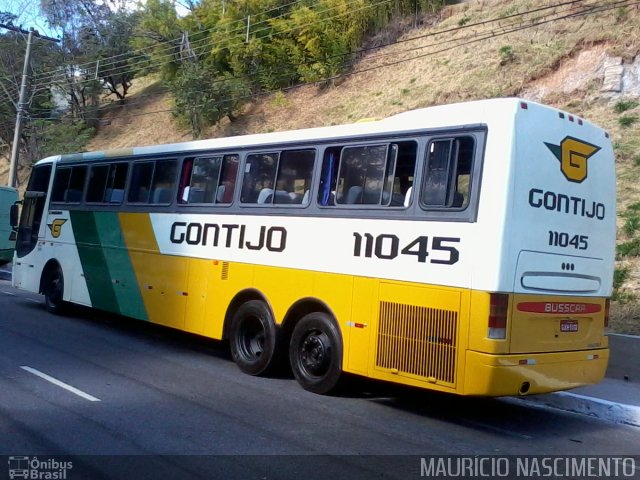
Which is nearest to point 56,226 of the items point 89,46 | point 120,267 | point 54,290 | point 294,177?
point 54,290

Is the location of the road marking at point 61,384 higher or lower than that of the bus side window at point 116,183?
lower

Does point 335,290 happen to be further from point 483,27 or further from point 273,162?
point 483,27

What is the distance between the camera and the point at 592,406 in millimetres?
8492

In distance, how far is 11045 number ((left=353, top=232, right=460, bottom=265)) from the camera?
A: 7.21 metres

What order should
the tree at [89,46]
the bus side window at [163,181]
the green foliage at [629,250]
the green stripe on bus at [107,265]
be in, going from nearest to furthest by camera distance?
the bus side window at [163,181], the green stripe on bus at [107,265], the green foliage at [629,250], the tree at [89,46]

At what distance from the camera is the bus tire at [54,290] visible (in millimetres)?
14203

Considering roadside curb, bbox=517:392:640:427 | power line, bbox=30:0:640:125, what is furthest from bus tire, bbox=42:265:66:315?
power line, bbox=30:0:640:125

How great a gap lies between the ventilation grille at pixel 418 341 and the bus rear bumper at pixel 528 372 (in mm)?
272

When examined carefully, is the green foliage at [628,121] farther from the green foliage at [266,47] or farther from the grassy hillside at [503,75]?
the green foliage at [266,47]

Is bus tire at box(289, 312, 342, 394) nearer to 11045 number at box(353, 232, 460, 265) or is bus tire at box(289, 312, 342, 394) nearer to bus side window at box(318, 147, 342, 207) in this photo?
11045 number at box(353, 232, 460, 265)

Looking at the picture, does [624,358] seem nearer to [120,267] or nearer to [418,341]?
[418,341]

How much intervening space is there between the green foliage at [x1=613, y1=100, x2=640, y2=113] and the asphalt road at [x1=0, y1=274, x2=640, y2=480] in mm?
12400

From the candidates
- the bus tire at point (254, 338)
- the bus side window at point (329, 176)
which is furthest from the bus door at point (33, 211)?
the bus side window at point (329, 176)

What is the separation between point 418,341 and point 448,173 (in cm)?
177
